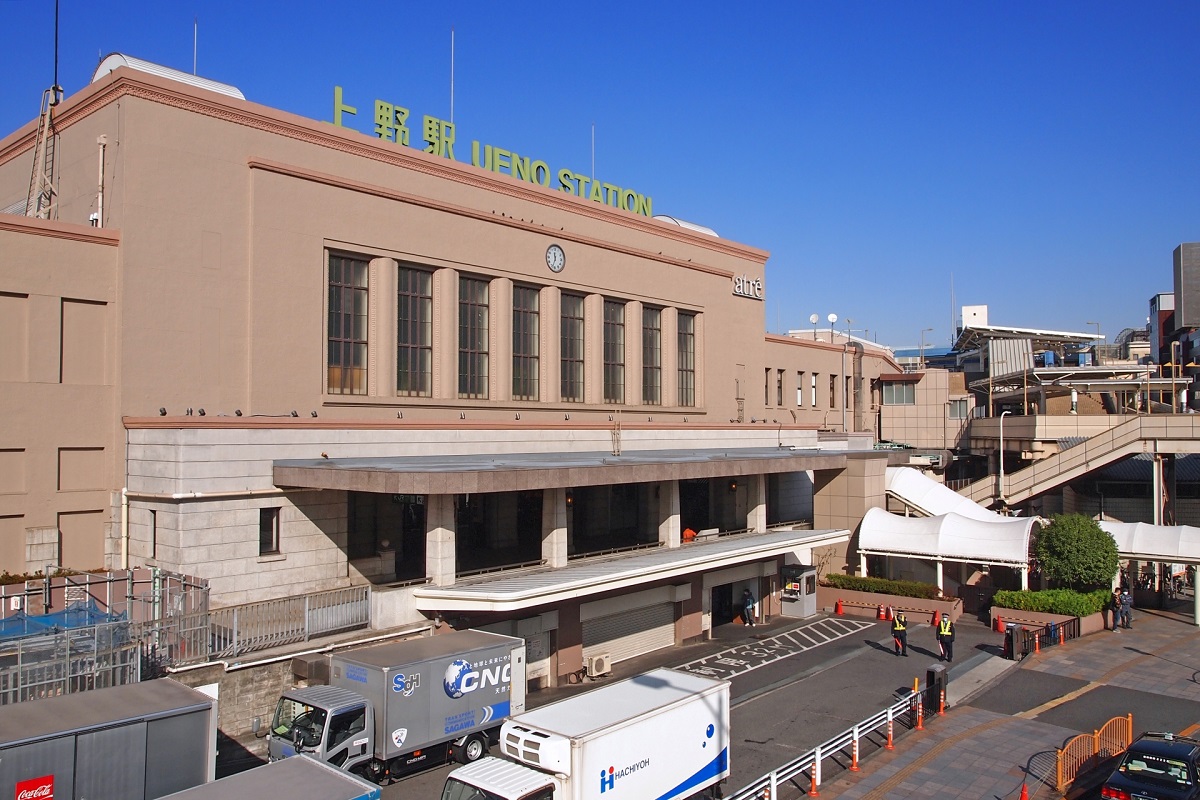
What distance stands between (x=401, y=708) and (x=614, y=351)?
995 inches

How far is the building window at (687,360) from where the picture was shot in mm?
47344

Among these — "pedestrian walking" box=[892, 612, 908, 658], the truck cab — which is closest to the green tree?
"pedestrian walking" box=[892, 612, 908, 658]

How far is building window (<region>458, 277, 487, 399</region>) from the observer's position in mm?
36281

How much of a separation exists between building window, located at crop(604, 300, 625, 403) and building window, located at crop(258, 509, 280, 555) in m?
18.6

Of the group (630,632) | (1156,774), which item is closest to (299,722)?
(630,632)

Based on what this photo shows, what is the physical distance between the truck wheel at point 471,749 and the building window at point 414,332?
49.5 ft

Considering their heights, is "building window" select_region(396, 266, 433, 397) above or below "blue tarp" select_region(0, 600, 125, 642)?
above

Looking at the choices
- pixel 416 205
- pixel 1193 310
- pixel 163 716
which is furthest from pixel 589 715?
pixel 1193 310

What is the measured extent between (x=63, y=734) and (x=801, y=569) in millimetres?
31084

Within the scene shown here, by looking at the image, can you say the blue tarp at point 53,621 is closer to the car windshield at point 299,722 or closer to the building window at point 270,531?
the car windshield at point 299,722

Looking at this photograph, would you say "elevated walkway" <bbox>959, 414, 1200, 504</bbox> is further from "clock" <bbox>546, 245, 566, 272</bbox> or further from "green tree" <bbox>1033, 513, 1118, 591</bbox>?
"clock" <bbox>546, 245, 566, 272</bbox>

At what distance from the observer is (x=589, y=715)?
16.9m

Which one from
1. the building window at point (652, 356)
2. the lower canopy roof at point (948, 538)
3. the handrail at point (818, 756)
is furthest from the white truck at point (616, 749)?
the building window at point (652, 356)

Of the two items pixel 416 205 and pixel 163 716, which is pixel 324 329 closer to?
pixel 416 205
